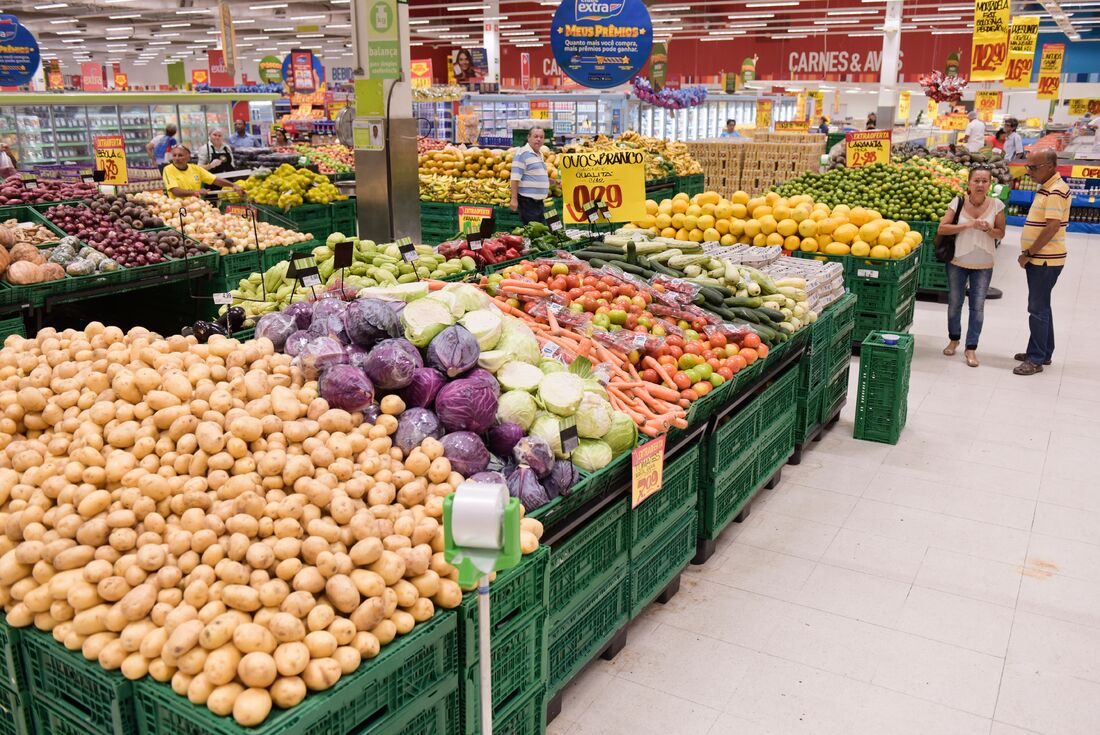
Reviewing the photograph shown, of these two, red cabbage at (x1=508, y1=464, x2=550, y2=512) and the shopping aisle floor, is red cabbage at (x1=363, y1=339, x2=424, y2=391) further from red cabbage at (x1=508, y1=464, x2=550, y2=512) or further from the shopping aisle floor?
the shopping aisle floor

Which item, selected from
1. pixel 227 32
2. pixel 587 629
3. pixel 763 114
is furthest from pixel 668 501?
pixel 763 114

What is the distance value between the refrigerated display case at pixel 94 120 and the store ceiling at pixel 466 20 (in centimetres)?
426

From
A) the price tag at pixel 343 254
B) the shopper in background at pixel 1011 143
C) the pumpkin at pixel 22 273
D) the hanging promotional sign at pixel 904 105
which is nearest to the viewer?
the price tag at pixel 343 254

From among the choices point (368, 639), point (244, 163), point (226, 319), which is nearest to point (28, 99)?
point (244, 163)

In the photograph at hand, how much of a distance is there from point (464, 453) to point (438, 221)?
8331 mm

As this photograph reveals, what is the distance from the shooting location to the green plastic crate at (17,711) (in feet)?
7.25

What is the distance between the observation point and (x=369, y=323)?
304 centimetres

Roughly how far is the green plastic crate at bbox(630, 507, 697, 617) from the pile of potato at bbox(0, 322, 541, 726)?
3.72 ft

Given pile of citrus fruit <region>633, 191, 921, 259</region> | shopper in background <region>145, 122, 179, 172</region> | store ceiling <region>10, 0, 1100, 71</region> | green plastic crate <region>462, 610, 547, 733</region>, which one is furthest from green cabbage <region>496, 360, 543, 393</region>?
store ceiling <region>10, 0, 1100, 71</region>

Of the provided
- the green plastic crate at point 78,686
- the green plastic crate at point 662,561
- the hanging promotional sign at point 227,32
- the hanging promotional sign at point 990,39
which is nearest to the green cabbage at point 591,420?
the green plastic crate at point 662,561

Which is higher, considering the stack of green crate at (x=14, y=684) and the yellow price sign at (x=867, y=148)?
the yellow price sign at (x=867, y=148)

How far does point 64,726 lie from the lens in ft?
7.00

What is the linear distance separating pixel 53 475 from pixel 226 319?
4.81 feet

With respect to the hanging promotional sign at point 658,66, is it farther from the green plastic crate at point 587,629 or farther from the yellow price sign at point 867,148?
the green plastic crate at point 587,629
